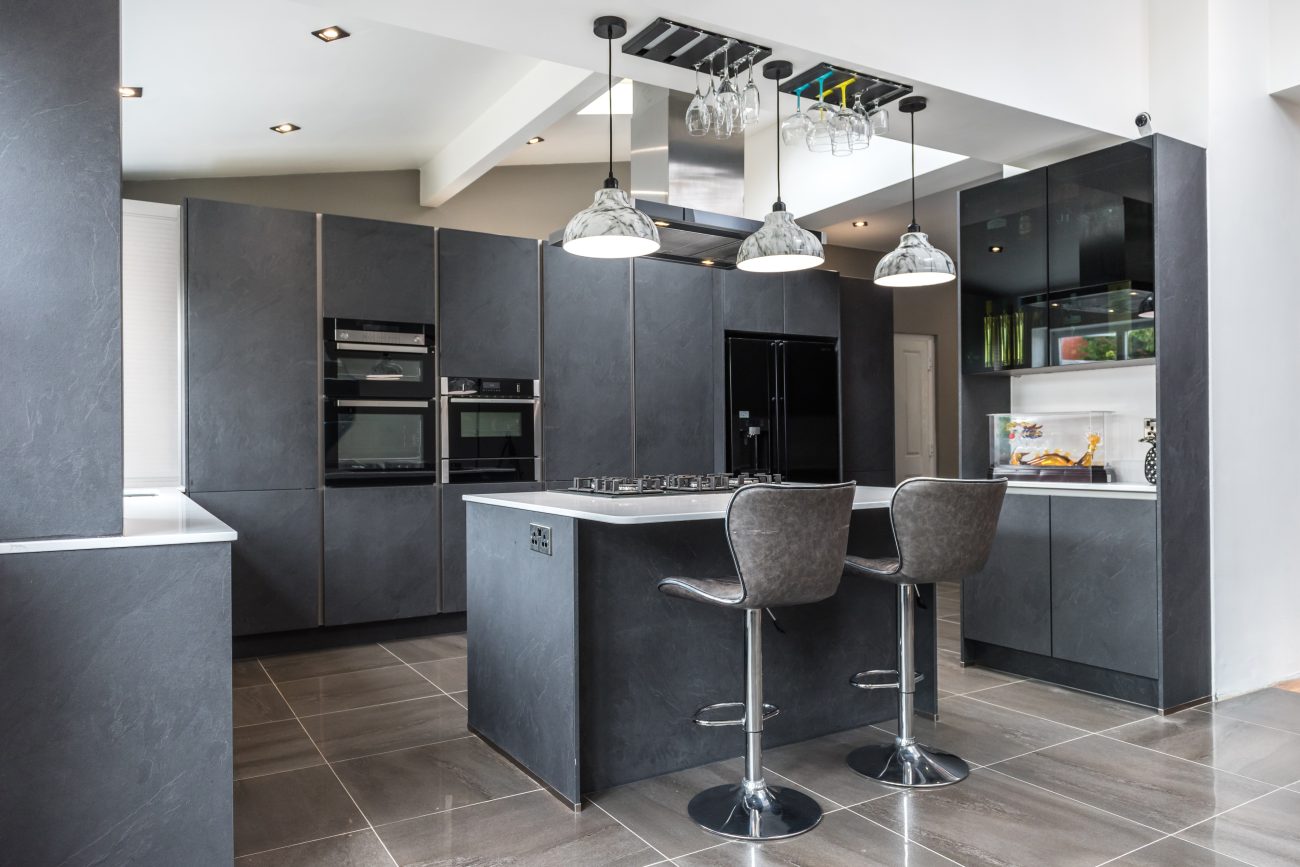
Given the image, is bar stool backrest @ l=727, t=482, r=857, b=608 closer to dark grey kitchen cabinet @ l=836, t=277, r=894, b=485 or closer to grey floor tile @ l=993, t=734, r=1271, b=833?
grey floor tile @ l=993, t=734, r=1271, b=833

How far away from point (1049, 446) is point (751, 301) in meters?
2.24

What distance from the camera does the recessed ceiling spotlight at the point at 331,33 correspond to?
12.1 ft

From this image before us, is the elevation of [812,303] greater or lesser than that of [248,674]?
greater

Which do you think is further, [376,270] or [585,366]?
[585,366]

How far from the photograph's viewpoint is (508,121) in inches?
193

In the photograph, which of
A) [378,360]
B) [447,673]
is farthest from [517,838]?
[378,360]

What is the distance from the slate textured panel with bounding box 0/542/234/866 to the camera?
1763 millimetres

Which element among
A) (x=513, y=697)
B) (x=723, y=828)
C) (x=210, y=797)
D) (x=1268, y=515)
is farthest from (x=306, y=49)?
(x=1268, y=515)

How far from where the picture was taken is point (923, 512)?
8.73 feet

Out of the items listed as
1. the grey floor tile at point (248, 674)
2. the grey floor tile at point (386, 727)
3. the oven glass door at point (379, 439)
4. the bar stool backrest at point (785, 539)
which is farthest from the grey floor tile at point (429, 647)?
the bar stool backrest at point (785, 539)

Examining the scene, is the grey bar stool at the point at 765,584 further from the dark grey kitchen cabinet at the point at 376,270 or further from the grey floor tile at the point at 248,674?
the dark grey kitchen cabinet at the point at 376,270

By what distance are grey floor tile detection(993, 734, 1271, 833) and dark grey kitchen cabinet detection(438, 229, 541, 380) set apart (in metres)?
3.31

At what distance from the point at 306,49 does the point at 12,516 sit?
2793mm

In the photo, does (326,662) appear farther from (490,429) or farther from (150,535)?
(150,535)
